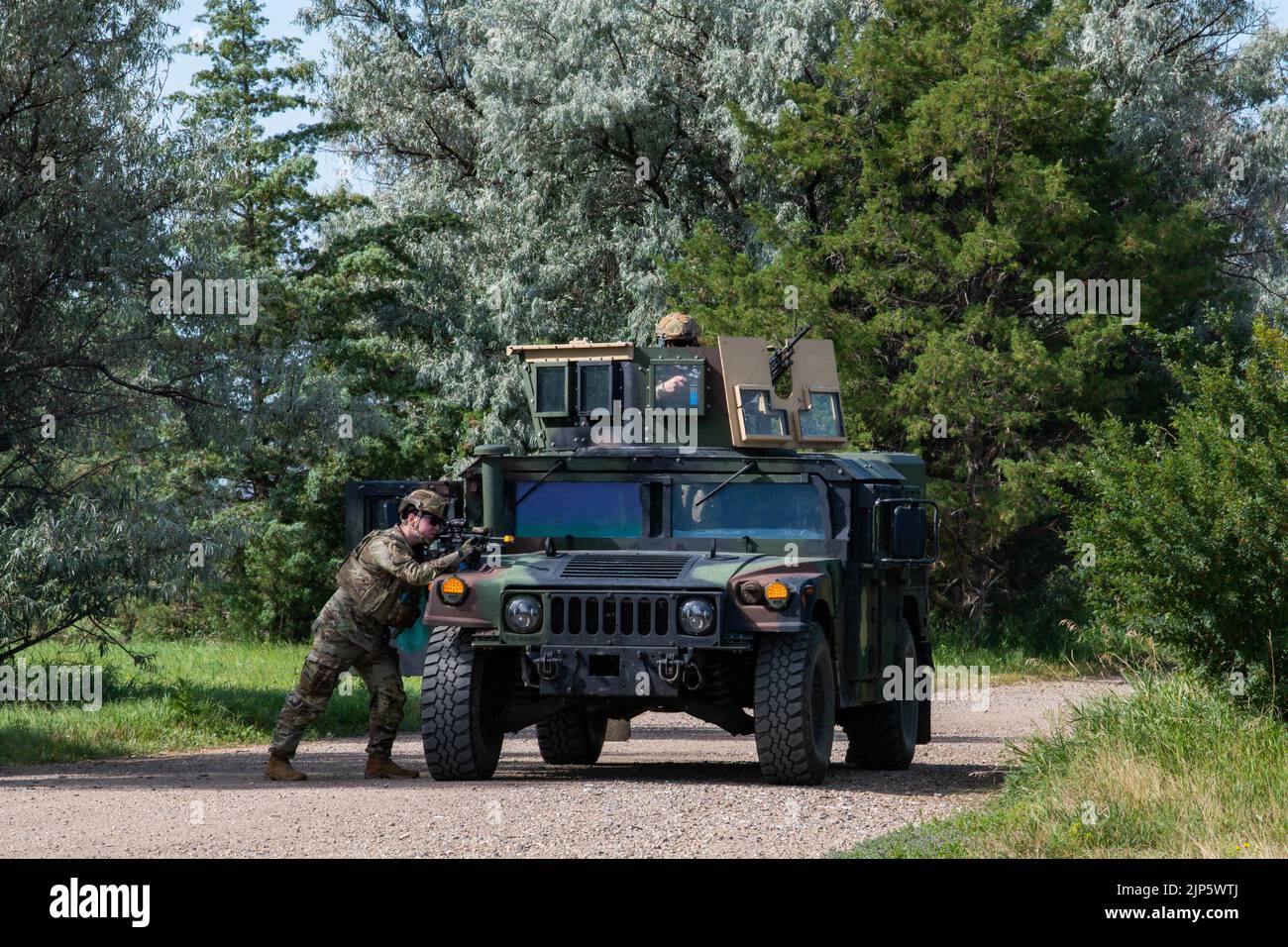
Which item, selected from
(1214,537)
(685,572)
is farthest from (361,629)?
(1214,537)

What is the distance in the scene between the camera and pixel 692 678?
11047 millimetres

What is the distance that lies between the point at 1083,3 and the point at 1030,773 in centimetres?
2000

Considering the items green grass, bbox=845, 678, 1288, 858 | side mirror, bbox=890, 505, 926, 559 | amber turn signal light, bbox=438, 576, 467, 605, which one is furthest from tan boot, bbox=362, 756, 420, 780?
green grass, bbox=845, 678, 1288, 858

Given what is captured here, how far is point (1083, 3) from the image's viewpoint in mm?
28500

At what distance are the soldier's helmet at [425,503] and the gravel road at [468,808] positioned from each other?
1659mm

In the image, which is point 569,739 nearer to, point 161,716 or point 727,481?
point 727,481

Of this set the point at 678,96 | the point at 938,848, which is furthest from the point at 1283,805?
the point at 678,96

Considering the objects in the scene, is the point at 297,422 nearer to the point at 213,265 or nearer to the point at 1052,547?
the point at 213,265

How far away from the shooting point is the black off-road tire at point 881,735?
43.7 ft

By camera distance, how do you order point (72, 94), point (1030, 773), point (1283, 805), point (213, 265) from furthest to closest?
1. point (213, 265)
2. point (72, 94)
3. point (1030, 773)
4. point (1283, 805)

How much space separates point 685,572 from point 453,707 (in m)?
1.58

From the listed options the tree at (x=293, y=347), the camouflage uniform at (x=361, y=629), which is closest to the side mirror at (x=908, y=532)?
the camouflage uniform at (x=361, y=629)

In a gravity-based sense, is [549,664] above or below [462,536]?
below

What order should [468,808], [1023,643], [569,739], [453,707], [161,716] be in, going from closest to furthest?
[468,808], [453,707], [569,739], [161,716], [1023,643]
